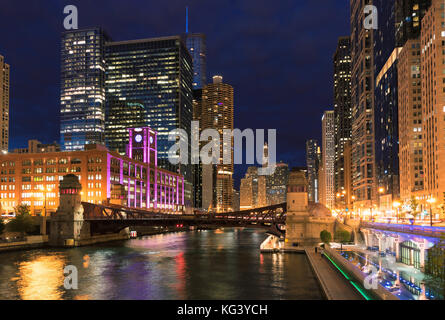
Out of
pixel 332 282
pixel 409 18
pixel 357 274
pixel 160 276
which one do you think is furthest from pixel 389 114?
pixel 357 274

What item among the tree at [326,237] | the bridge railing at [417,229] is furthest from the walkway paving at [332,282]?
the tree at [326,237]

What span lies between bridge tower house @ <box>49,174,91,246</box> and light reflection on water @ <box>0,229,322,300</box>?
18.3m

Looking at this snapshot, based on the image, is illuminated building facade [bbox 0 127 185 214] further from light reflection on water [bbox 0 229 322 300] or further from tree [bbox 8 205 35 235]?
light reflection on water [bbox 0 229 322 300]

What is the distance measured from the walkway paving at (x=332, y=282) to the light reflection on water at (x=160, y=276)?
1505 millimetres

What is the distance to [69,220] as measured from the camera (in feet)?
373

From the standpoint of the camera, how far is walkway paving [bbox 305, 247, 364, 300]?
136 ft

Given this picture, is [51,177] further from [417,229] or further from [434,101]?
[417,229]

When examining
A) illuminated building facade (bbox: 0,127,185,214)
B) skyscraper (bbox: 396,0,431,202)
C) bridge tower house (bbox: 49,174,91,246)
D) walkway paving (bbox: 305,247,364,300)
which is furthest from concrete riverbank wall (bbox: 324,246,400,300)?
illuminated building facade (bbox: 0,127,185,214)

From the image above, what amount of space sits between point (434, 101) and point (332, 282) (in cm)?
11026

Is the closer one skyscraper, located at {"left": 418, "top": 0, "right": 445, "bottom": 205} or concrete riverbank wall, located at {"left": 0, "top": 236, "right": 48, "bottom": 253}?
concrete riverbank wall, located at {"left": 0, "top": 236, "right": 48, "bottom": 253}

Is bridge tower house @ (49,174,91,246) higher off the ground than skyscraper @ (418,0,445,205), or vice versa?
skyscraper @ (418,0,445,205)
